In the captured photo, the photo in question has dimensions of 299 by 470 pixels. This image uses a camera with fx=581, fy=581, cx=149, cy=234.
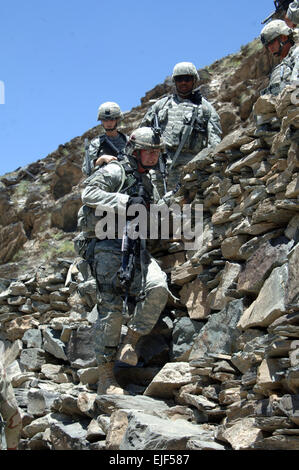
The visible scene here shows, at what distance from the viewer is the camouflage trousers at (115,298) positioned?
5.25 m

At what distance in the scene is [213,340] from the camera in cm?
485

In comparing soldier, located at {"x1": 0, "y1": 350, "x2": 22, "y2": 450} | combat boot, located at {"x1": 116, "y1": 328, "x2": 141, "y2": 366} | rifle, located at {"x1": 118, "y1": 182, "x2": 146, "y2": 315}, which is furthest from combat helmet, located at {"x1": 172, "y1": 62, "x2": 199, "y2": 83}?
soldier, located at {"x1": 0, "y1": 350, "x2": 22, "y2": 450}

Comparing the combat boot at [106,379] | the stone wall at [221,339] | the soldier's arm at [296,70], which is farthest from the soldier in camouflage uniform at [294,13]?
the combat boot at [106,379]

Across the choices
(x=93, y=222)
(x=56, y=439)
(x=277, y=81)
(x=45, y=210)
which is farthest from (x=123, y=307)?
(x=45, y=210)

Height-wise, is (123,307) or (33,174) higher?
(33,174)

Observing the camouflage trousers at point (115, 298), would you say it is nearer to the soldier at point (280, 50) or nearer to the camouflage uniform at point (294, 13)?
the soldier at point (280, 50)

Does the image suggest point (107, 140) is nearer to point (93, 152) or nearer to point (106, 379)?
point (93, 152)

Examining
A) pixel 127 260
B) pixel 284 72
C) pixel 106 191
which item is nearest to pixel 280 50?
pixel 284 72

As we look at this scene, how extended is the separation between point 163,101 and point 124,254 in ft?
8.51

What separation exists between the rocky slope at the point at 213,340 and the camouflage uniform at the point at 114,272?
0.42 metres

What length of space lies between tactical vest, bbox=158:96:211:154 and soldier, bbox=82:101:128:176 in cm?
62

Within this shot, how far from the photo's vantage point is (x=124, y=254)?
5363 millimetres

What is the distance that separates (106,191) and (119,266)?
0.74 metres

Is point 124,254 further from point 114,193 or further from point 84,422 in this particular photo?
point 84,422
